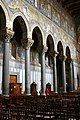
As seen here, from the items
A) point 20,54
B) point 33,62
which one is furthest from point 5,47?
point 33,62

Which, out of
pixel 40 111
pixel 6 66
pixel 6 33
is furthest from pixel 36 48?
pixel 40 111

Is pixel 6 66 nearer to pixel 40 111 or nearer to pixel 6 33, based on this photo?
pixel 6 33

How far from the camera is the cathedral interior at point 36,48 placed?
43.7 ft

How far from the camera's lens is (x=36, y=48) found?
23391 mm

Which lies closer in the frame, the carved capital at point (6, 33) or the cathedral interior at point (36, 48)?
the cathedral interior at point (36, 48)

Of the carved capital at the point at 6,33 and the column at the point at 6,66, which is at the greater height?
the carved capital at the point at 6,33

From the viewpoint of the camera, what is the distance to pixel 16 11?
15.3 meters

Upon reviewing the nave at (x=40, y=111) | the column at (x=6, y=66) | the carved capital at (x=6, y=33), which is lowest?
the nave at (x=40, y=111)

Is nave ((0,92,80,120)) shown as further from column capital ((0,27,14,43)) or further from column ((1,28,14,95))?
column capital ((0,27,14,43))

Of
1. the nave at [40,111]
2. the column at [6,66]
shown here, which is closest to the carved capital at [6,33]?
the column at [6,66]

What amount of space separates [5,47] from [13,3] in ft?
12.8

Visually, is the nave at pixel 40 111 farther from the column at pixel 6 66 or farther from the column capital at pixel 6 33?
the column capital at pixel 6 33

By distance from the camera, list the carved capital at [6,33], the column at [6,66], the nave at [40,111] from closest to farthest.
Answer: the nave at [40,111] → the column at [6,66] → the carved capital at [6,33]

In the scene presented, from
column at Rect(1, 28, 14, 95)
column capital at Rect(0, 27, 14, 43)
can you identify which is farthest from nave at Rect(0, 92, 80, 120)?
column capital at Rect(0, 27, 14, 43)
